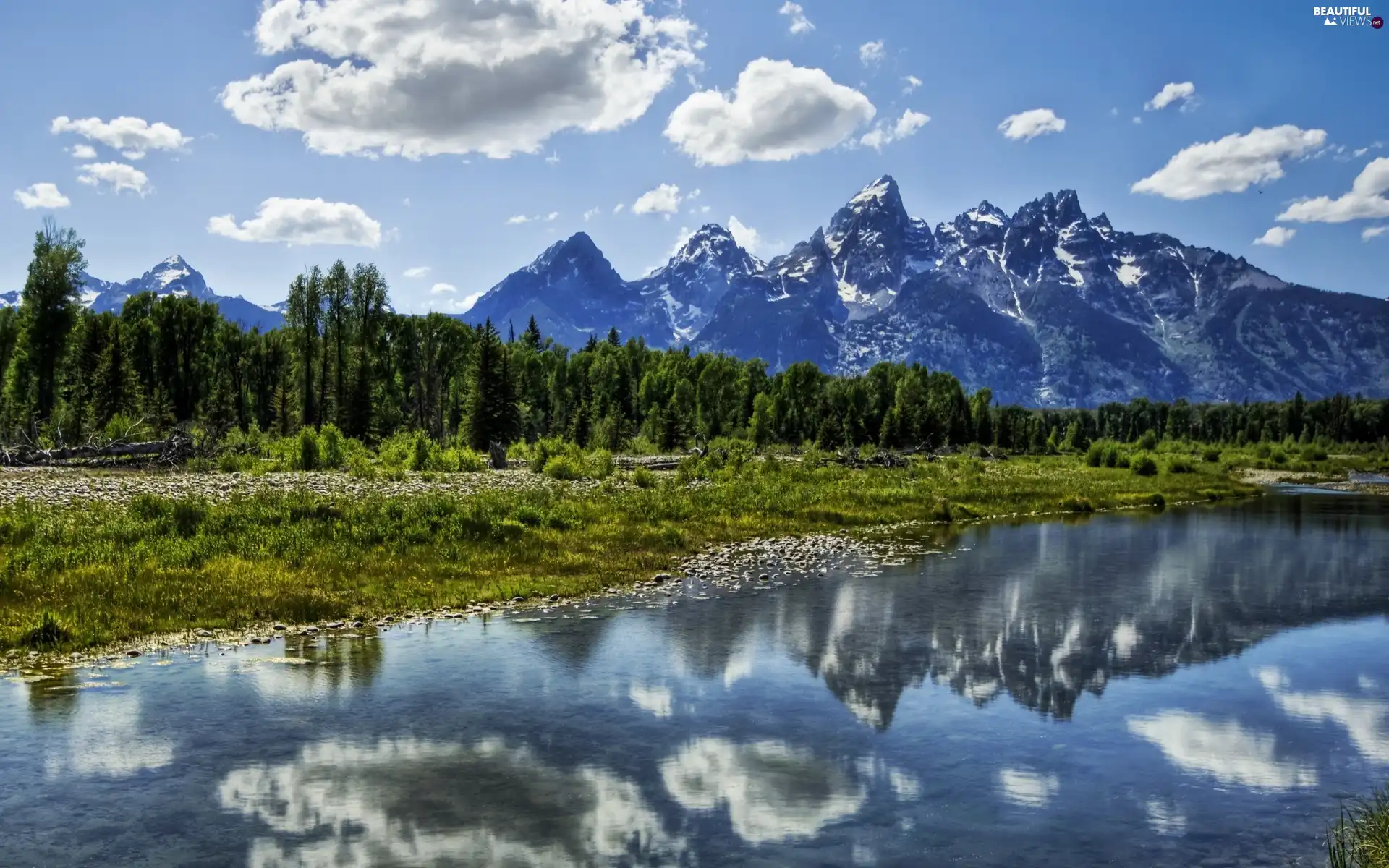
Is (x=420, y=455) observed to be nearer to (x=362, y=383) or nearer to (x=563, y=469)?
(x=563, y=469)

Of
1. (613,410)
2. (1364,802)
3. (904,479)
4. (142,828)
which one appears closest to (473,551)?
(142,828)

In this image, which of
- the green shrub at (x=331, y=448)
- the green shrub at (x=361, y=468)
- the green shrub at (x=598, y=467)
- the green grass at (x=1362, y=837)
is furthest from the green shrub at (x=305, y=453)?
the green grass at (x=1362, y=837)

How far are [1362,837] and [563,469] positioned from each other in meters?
50.4

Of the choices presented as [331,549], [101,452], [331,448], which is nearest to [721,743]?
[331,549]

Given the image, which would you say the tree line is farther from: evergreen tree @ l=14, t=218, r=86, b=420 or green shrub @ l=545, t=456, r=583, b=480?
green shrub @ l=545, t=456, r=583, b=480

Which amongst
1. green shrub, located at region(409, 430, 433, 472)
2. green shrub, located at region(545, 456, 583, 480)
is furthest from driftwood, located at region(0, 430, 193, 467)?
green shrub, located at region(545, 456, 583, 480)

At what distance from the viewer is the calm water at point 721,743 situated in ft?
37.4

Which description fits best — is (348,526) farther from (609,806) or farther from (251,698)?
(609,806)

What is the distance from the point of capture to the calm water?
11414mm

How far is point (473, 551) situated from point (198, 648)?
35.0ft

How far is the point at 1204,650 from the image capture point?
2225 centimetres

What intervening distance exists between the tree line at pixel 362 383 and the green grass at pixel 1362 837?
221 ft

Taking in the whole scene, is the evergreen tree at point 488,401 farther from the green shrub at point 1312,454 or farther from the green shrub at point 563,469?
the green shrub at point 1312,454

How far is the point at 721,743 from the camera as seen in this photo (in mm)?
15047
